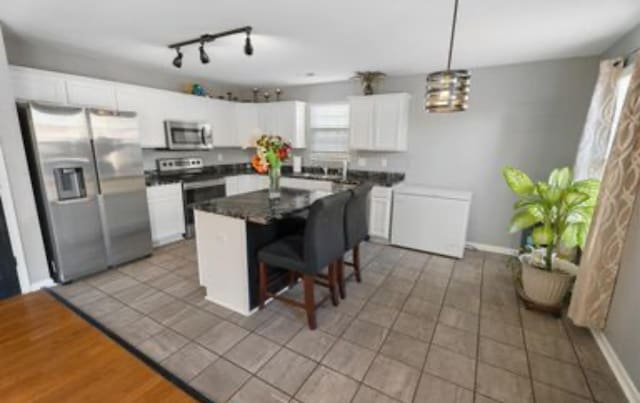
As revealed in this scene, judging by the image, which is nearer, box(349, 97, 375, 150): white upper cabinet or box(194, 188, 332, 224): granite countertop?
box(194, 188, 332, 224): granite countertop

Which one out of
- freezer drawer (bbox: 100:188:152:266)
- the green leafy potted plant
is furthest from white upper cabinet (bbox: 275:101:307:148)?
the green leafy potted plant

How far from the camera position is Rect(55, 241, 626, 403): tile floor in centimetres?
173

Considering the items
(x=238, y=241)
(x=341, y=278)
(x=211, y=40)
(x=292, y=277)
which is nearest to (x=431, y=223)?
(x=341, y=278)

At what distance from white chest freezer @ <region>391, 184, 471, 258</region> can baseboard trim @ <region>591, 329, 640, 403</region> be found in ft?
5.13

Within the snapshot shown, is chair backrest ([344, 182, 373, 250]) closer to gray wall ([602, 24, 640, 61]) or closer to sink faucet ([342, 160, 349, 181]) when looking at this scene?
sink faucet ([342, 160, 349, 181])

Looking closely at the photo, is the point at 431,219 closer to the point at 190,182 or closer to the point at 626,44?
the point at 626,44

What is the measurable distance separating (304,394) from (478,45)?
3302 millimetres

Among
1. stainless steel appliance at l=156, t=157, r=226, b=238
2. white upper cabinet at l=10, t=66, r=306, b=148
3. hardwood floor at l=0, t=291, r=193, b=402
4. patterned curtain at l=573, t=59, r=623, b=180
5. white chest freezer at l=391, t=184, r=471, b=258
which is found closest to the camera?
hardwood floor at l=0, t=291, r=193, b=402

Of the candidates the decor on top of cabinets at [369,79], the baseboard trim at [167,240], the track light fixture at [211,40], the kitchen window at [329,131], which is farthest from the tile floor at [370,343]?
the decor on top of cabinets at [369,79]

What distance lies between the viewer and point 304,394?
1.68 metres

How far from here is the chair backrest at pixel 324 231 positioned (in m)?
2.05

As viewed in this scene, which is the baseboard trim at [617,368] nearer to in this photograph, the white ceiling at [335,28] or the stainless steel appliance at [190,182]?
the white ceiling at [335,28]

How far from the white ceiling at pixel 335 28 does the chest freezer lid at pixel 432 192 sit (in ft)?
5.10

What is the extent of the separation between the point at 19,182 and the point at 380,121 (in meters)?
3.97
